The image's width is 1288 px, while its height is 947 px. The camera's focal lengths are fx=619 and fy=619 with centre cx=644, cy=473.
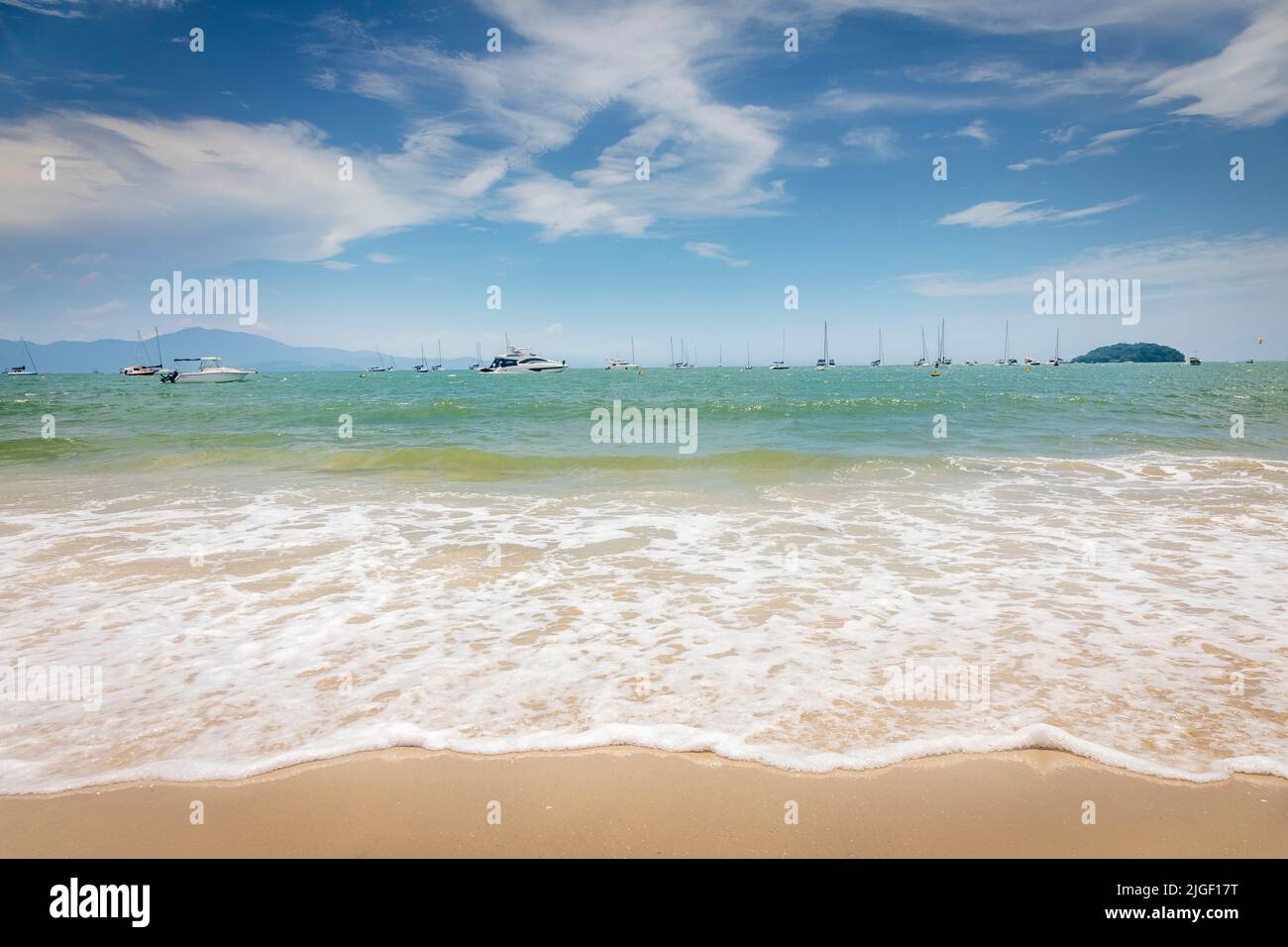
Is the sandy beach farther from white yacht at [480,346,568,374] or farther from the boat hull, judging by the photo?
white yacht at [480,346,568,374]

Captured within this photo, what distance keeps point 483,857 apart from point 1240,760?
426 cm

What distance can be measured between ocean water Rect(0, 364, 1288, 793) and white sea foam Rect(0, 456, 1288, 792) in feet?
0.10

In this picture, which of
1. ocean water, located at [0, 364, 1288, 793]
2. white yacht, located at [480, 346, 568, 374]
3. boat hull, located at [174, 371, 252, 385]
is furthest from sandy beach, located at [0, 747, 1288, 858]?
white yacht, located at [480, 346, 568, 374]

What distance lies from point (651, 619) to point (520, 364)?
4986 inches

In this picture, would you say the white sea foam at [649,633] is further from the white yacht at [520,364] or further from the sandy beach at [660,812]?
the white yacht at [520,364]

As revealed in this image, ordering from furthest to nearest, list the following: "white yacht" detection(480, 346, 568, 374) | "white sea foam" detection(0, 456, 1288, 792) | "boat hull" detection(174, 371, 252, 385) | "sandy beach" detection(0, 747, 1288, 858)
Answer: "white yacht" detection(480, 346, 568, 374)
"boat hull" detection(174, 371, 252, 385)
"white sea foam" detection(0, 456, 1288, 792)
"sandy beach" detection(0, 747, 1288, 858)

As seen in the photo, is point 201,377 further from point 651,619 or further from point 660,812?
point 660,812

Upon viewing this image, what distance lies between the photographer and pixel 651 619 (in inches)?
235

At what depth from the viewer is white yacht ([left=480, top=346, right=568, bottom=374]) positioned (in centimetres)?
12699

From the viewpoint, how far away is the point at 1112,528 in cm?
914

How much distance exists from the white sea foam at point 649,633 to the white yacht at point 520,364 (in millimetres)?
119288

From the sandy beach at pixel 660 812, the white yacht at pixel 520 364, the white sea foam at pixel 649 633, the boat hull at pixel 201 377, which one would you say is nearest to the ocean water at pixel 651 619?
the white sea foam at pixel 649 633
